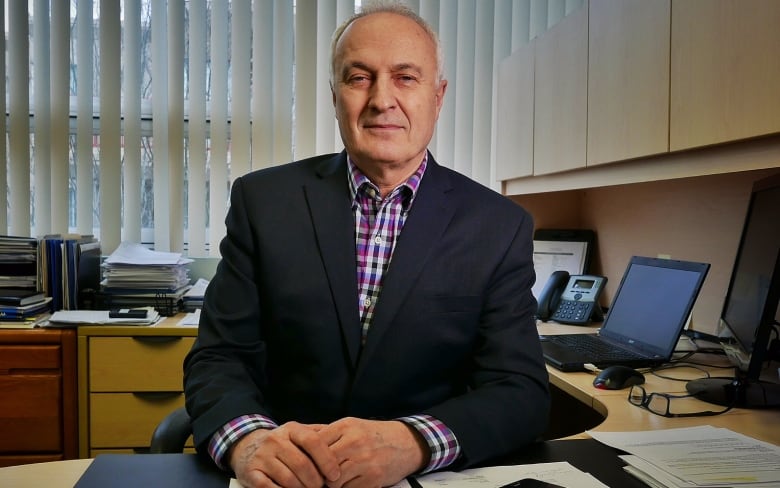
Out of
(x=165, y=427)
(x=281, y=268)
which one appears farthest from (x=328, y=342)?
(x=165, y=427)

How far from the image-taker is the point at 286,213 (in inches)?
47.1

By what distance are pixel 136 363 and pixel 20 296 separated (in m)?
0.46

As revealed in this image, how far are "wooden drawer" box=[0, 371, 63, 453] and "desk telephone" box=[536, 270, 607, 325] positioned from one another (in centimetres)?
166

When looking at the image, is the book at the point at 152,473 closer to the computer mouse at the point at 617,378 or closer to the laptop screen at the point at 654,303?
the computer mouse at the point at 617,378

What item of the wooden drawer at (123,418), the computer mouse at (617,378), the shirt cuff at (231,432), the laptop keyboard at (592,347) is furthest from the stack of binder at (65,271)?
the computer mouse at (617,378)

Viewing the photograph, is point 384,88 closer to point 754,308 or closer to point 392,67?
point 392,67

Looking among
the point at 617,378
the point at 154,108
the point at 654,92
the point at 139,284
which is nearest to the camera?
the point at 617,378

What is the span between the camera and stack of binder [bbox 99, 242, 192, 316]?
2.19m

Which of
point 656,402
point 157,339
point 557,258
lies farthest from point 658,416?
point 157,339

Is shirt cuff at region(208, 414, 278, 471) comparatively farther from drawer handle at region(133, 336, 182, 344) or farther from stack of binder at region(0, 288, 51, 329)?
stack of binder at region(0, 288, 51, 329)

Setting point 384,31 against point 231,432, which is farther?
point 384,31

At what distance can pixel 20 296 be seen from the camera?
2.02 meters

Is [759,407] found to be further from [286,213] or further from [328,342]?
[286,213]

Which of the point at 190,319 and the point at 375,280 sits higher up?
the point at 375,280
